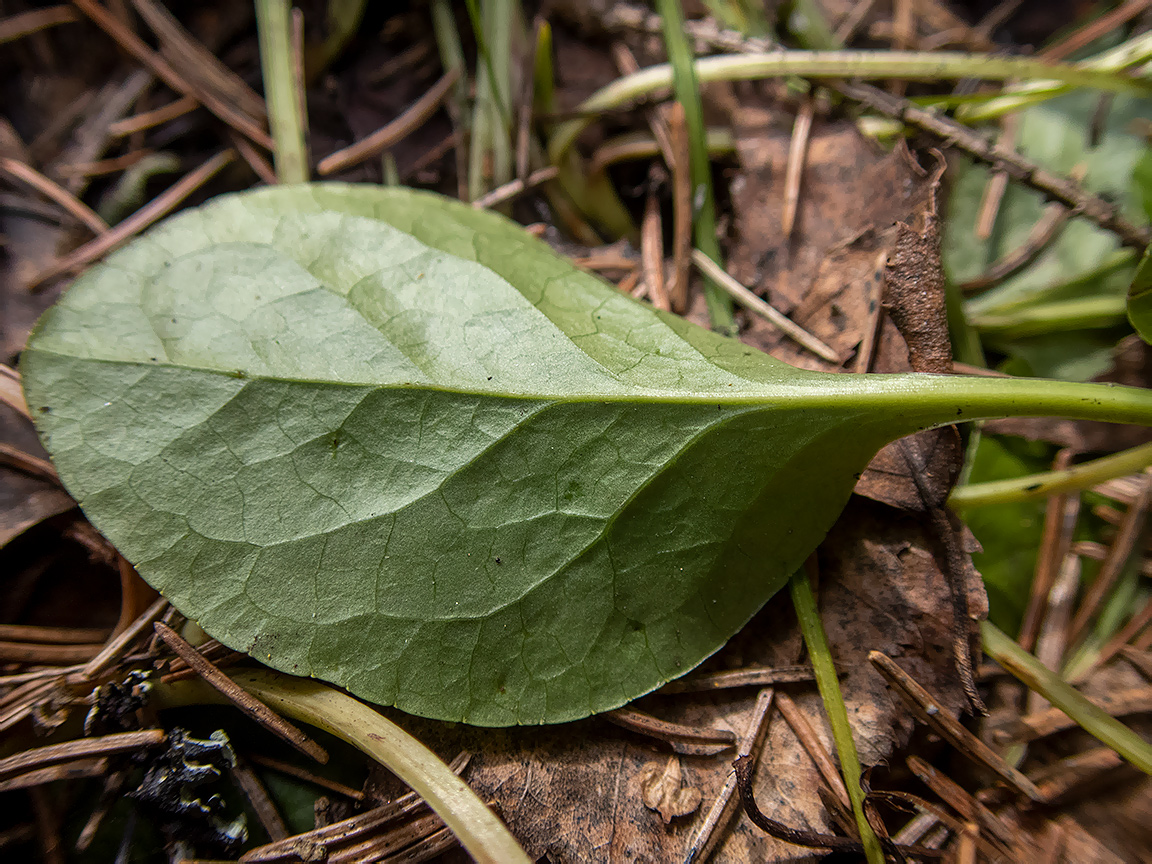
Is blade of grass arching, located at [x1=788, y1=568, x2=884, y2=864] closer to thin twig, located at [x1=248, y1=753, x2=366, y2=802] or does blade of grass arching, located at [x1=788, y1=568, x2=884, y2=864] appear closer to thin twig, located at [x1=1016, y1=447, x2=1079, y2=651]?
thin twig, located at [x1=1016, y1=447, x2=1079, y2=651]

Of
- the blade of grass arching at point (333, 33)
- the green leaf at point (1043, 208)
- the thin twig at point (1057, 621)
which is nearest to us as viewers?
the thin twig at point (1057, 621)

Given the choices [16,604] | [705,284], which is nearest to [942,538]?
[705,284]

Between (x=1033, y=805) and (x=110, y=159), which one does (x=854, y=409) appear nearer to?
(x=1033, y=805)

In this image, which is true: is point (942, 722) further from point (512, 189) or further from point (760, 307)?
point (512, 189)

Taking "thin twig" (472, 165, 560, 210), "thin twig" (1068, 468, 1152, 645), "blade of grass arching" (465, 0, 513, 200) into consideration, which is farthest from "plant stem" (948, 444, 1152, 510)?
"blade of grass arching" (465, 0, 513, 200)

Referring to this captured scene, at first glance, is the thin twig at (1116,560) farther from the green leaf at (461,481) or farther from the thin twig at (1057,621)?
the green leaf at (461,481)

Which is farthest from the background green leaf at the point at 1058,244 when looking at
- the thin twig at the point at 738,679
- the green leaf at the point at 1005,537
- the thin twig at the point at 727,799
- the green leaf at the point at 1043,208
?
the thin twig at the point at 727,799
